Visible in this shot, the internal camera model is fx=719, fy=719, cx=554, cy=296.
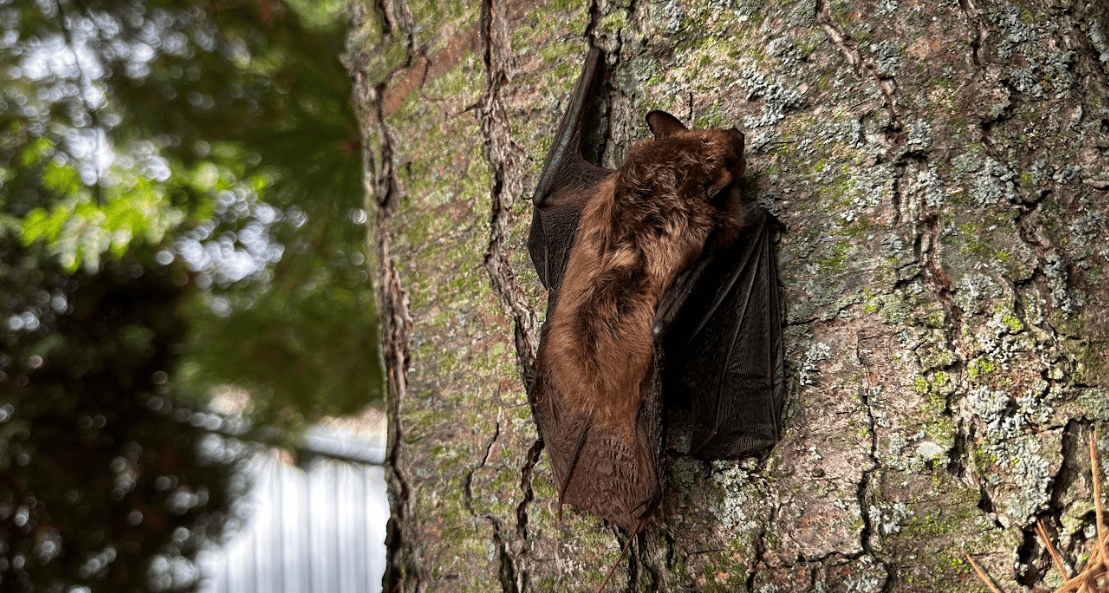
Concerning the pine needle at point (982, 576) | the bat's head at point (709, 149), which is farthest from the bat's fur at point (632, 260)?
the pine needle at point (982, 576)

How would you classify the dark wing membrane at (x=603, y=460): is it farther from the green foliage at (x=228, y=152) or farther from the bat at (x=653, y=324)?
the green foliage at (x=228, y=152)

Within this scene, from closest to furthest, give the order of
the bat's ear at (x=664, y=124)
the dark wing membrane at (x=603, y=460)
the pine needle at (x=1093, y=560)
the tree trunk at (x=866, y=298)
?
the pine needle at (x=1093, y=560), the tree trunk at (x=866, y=298), the dark wing membrane at (x=603, y=460), the bat's ear at (x=664, y=124)

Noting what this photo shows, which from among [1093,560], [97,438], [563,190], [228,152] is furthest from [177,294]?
[1093,560]

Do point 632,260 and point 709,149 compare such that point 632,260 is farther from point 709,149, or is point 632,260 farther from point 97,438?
point 97,438

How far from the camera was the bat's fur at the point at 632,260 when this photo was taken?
149 cm

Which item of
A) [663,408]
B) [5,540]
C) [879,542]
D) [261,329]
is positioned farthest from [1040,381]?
[5,540]

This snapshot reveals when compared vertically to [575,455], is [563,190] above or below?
above

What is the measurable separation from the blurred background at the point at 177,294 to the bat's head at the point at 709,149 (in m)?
2.10

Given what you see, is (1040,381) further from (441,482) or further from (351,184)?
(351,184)

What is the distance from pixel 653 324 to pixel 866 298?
41 cm

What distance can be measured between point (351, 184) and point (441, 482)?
2101 mm

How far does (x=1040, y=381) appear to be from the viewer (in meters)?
1.24

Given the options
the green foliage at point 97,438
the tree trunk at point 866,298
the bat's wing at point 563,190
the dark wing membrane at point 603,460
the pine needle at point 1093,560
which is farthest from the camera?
the green foliage at point 97,438

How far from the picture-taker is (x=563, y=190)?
1716 millimetres
